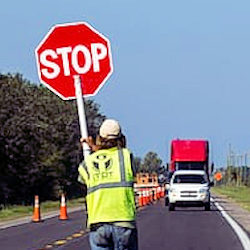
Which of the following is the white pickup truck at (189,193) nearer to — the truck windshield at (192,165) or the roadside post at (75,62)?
the truck windshield at (192,165)

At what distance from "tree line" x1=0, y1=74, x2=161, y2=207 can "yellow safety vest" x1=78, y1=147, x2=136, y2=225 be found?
4725cm

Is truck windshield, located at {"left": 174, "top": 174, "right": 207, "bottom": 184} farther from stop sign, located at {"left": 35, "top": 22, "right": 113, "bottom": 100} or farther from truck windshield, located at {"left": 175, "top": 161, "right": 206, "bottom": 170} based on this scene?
stop sign, located at {"left": 35, "top": 22, "right": 113, "bottom": 100}

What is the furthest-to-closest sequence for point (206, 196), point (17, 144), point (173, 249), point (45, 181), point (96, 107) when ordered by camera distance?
1. point (96, 107)
2. point (45, 181)
3. point (17, 144)
4. point (206, 196)
5. point (173, 249)

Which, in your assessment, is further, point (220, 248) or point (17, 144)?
point (17, 144)

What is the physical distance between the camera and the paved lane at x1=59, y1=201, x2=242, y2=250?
22641mm

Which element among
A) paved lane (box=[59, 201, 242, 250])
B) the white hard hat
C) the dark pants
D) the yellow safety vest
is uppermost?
the white hard hat

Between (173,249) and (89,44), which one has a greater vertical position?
(89,44)

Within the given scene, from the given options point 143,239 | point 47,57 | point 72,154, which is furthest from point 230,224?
point 72,154

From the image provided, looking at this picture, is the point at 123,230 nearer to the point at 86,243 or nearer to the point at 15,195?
the point at 86,243

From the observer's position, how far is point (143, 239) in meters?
24.9

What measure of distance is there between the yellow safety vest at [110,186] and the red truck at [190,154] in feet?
152

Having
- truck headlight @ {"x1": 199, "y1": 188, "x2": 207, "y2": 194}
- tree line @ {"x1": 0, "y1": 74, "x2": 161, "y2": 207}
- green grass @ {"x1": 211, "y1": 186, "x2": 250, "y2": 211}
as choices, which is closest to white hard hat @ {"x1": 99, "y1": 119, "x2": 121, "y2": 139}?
truck headlight @ {"x1": 199, "y1": 188, "x2": 207, "y2": 194}

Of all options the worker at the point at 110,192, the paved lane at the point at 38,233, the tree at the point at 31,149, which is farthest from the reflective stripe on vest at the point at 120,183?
the tree at the point at 31,149

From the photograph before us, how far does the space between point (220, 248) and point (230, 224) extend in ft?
33.0
